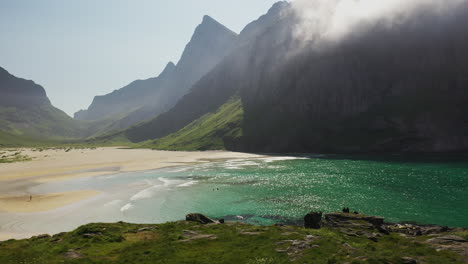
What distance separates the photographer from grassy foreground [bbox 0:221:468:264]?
22.5m

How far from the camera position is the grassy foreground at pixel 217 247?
22453mm

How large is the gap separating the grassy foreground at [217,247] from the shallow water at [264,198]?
1772 cm

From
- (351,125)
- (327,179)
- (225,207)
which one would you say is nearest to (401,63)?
(351,125)

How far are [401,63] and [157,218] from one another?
217719mm

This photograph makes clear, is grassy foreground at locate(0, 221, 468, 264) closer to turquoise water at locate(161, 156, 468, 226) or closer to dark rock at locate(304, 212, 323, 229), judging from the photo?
dark rock at locate(304, 212, 323, 229)

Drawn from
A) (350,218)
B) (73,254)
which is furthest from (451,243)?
(73,254)

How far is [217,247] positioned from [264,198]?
40733mm

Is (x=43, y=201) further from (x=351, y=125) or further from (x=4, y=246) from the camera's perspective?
(x=351, y=125)

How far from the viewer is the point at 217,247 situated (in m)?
26.0

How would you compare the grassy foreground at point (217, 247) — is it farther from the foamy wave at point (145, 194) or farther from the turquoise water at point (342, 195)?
the foamy wave at point (145, 194)

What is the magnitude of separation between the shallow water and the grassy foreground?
698 inches

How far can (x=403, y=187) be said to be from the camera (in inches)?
2830

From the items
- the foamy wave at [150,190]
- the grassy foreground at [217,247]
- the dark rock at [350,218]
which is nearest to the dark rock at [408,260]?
the grassy foreground at [217,247]

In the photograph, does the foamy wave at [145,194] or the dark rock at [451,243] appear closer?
the dark rock at [451,243]
